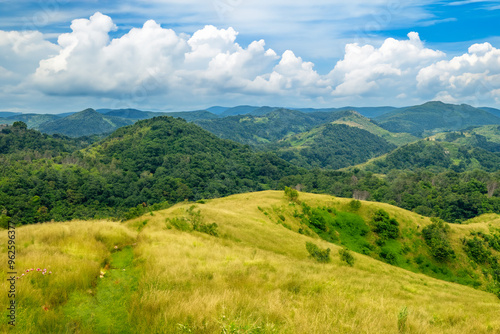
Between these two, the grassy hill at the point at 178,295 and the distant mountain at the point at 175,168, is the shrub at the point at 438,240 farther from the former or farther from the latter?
the distant mountain at the point at 175,168

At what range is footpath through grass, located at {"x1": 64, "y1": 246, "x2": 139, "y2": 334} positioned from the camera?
6.31 metres

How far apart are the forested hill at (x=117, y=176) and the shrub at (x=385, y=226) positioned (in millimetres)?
Result: 83408

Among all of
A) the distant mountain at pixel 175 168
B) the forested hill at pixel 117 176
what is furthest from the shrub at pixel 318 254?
the distant mountain at pixel 175 168

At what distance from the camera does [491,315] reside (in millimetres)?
10312

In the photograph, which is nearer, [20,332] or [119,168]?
[20,332]

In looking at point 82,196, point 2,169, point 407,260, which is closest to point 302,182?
Answer: point 82,196

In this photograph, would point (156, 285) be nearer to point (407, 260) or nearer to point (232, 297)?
point (232, 297)

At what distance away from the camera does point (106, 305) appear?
7.30 meters

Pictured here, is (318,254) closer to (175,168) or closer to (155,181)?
(155,181)

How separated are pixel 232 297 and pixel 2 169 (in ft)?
512

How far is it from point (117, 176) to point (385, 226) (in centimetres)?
13499

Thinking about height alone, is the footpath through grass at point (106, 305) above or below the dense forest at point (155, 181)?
above

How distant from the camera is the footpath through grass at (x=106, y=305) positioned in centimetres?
631

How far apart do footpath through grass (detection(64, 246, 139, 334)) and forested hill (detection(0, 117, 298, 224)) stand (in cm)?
8378
